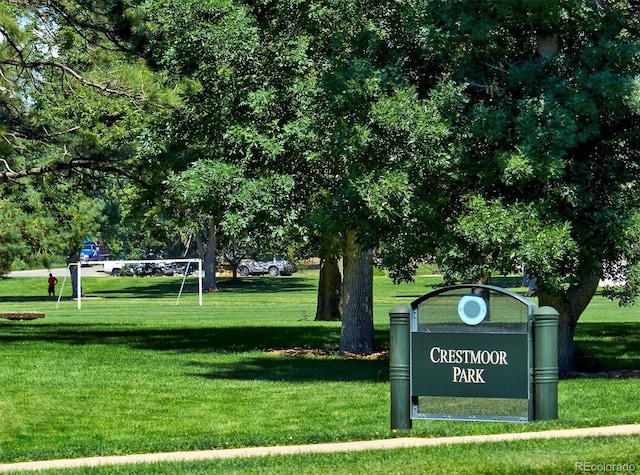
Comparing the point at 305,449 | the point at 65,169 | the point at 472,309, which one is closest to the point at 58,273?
the point at 65,169

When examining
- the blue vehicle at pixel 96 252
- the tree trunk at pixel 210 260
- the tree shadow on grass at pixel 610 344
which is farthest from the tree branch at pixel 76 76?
the blue vehicle at pixel 96 252

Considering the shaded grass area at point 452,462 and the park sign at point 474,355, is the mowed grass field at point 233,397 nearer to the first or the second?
the shaded grass area at point 452,462

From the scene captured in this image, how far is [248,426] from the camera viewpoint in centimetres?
1423

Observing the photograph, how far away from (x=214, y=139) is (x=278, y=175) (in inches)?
90.5

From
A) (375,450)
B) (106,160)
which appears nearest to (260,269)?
(106,160)

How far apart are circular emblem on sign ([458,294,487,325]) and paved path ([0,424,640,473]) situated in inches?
41.9

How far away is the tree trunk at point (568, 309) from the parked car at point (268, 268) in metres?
70.5

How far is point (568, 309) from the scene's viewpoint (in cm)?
1967

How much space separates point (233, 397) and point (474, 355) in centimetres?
727

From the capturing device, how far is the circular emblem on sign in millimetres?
10258

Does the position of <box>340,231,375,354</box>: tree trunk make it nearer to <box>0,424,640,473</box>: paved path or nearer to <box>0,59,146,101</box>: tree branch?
<box>0,59,146,101</box>: tree branch

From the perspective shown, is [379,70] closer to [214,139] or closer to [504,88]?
[504,88]

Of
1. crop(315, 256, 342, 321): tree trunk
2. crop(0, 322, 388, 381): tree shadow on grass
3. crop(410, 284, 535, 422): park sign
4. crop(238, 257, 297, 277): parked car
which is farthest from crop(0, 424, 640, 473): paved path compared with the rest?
crop(238, 257, 297, 277): parked car

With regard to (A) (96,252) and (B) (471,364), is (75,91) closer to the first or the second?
(B) (471,364)
